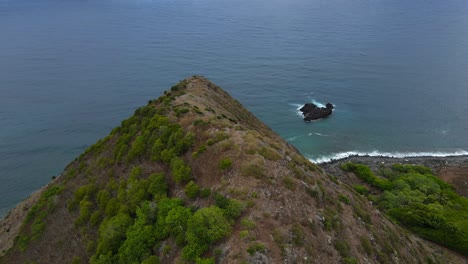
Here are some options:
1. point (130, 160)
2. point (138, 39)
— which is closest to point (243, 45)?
point (138, 39)

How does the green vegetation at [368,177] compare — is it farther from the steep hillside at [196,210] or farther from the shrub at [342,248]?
the shrub at [342,248]

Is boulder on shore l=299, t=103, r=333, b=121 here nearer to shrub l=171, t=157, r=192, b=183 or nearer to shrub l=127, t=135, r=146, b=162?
shrub l=127, t=135, r=146, b=162

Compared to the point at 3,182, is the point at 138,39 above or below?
above

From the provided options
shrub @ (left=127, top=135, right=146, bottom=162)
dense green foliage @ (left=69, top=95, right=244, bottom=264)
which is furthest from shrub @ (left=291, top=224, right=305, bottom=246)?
shrub @ (left=127, top=135, right=146, bottom=162)

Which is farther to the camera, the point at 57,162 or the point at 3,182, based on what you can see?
the point at 57,162

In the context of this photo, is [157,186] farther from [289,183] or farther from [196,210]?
[289,183]

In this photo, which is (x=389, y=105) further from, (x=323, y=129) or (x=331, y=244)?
(x=331, y=244)
